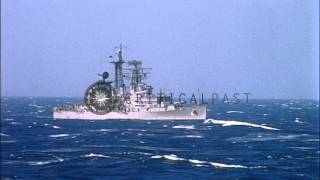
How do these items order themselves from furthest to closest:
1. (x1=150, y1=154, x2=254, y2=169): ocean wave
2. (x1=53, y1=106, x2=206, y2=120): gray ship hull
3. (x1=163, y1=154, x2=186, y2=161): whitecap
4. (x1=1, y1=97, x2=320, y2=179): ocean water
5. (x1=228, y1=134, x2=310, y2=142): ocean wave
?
(x1=53, y1=106, x2=206, y2=120): gray ship hull → (x1=228, y1=134, x2=310, y2=142): ocean wave → (x1=163, y1=154, x2=186, y2=161): whitecap → (x1=150, y1=154, x2=254, y2=169): ocean wave → (x1=1, y1=97, x2=320, y2=179): ocean water

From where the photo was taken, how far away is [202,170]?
45.5 meters

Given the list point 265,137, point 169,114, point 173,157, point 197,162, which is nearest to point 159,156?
point 173,157

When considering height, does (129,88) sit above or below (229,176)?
above

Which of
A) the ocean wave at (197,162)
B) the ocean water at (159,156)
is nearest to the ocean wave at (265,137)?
the ocean water at (159,156)

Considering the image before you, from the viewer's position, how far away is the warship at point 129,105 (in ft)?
405

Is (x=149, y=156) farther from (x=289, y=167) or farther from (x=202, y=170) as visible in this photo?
(x=289, y=167)

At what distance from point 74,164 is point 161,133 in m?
37.3

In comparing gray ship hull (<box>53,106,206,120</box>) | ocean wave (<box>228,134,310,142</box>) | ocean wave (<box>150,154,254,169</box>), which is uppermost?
gray ship hull (<box>53,106,206,120</box>)

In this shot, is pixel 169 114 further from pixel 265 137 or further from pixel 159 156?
pixel 159 156

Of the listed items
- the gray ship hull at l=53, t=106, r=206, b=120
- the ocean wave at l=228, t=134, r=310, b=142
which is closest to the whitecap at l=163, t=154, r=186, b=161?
the ocean wave at l=228, t=134, r=310, b=142

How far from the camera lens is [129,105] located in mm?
125812

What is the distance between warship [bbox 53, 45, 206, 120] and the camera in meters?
123

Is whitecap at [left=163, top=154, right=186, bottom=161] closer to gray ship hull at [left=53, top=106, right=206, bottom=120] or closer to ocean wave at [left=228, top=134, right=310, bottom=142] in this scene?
ocean wave at [left=228, top=134, right=310, bottom=142]

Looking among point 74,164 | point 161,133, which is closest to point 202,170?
point 74,164
